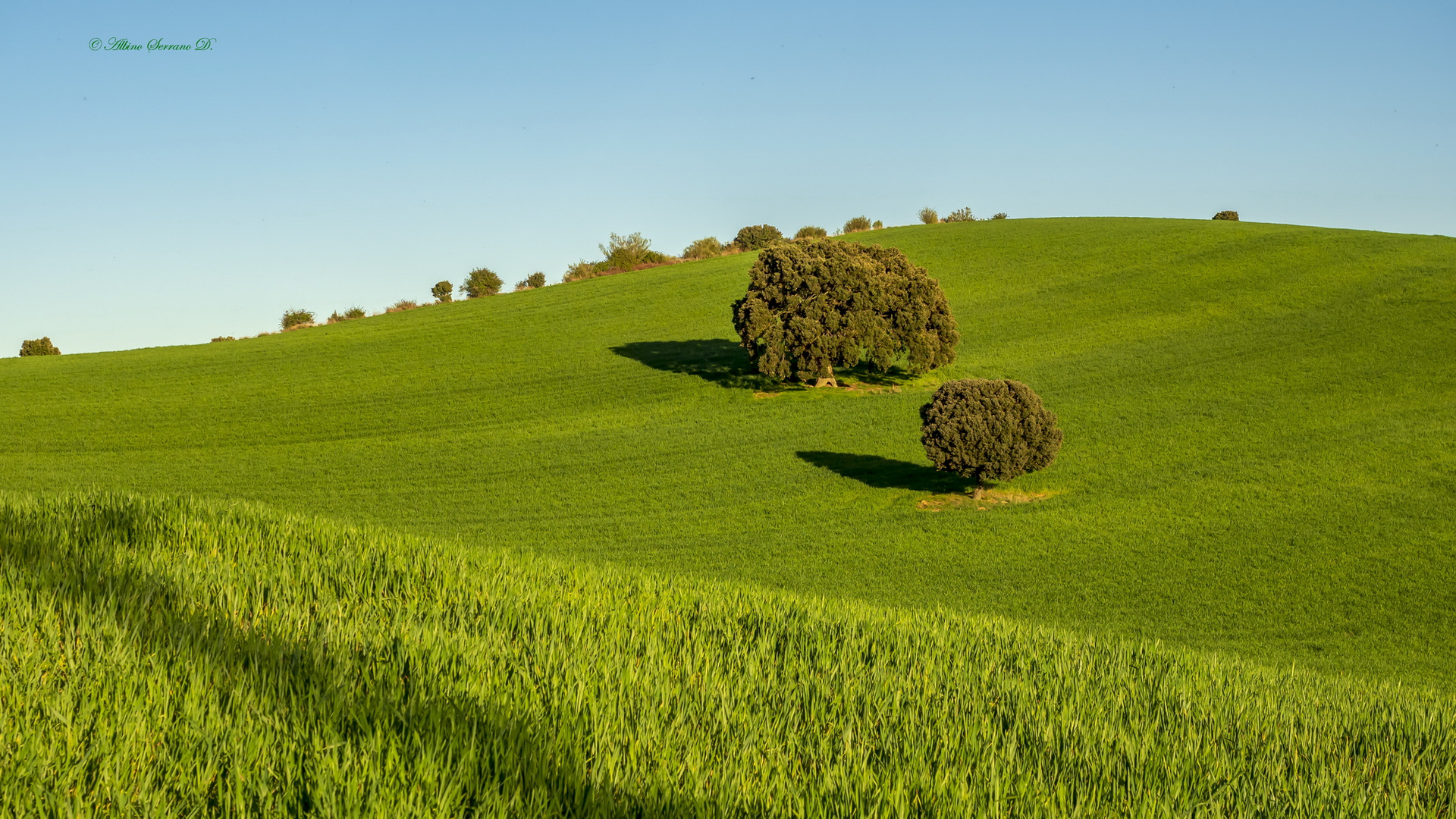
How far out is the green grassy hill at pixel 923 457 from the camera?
70.6 feet

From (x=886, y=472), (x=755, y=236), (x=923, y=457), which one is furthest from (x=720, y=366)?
(x=755, y=236)

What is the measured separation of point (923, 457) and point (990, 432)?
4.52m

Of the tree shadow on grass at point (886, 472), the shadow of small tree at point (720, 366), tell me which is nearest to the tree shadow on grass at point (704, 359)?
the shadow of small tree at point (720, 366)

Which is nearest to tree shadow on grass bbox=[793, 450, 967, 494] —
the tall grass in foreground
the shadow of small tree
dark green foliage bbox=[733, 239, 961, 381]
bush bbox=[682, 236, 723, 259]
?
dark green foliage bbox=[733, 239, 961, 381]

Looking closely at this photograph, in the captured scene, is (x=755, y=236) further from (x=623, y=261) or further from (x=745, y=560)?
(x=745, y=560)

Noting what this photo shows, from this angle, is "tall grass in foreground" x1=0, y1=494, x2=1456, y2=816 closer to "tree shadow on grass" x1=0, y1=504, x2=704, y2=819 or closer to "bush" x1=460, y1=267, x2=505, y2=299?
"tree shadow on grass" x1=0, y1=504, x2=704, y2=819

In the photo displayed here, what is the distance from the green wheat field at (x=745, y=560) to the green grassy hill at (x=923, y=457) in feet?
0.73

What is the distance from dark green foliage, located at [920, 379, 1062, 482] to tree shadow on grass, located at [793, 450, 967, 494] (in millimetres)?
1333

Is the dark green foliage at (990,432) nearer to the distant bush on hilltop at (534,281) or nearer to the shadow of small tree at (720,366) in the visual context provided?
the shadow of small tree at (720,366)

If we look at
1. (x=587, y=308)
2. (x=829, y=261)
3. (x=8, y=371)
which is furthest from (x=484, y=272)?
(x=829, y=261)

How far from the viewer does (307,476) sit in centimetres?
Result: 3172

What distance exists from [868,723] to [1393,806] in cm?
224

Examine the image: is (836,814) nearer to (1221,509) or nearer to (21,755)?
(21,755)

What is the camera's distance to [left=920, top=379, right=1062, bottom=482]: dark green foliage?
2745 cm
